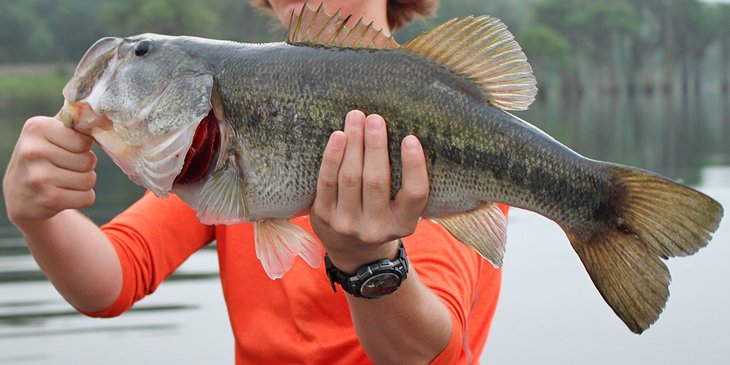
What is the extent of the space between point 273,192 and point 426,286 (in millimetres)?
654

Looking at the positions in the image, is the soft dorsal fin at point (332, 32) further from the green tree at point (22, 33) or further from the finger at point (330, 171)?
the green tree at point (22, 33)

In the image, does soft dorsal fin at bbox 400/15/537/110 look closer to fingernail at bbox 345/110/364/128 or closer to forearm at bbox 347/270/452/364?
fingernail at bbox 345/110/364/128

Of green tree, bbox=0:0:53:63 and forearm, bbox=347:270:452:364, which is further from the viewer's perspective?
green tree, bbox=0:0:53:63

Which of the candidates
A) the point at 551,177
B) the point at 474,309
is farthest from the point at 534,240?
the point at 551,177

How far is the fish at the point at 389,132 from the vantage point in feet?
7.69

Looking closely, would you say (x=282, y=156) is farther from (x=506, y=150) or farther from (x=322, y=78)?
(x=506, y=150)

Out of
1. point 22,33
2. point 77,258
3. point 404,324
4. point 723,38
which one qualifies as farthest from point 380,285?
point 723,38

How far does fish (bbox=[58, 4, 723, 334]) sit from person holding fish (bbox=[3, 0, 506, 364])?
0.03 m

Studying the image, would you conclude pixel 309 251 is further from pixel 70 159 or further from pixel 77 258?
pixel 77 258

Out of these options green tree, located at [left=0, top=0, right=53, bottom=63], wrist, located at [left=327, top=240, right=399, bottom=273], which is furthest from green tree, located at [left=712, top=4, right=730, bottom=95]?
wrist, located at [left=327, top=240, right=399, bottom=273]

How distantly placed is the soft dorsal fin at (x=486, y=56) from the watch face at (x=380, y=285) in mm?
533

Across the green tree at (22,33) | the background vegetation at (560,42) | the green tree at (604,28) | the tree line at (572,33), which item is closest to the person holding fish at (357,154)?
the background vegetation at (560,42)

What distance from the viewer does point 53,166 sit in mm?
2482

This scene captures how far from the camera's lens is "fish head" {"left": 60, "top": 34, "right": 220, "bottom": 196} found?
2.42m
